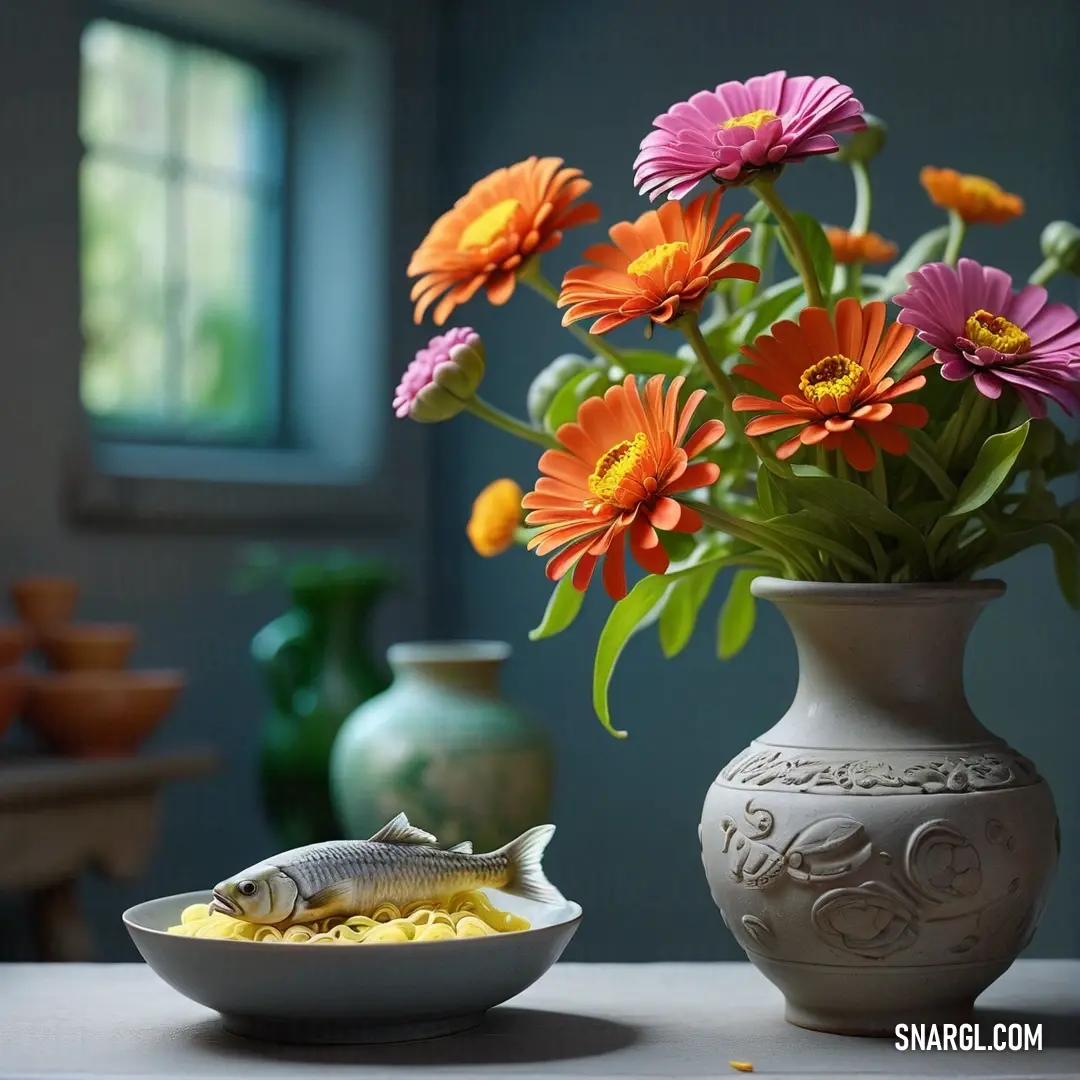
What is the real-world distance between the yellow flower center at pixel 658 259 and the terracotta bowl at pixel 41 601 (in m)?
1.41

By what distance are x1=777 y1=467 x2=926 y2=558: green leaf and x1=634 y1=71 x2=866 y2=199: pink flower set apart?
15 centimetres

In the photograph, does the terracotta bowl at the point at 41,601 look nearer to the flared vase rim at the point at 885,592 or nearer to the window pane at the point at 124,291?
the window pane at the point at 124,291

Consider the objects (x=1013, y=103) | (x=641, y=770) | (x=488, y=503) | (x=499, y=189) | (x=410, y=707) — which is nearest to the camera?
(x=499, y=189)

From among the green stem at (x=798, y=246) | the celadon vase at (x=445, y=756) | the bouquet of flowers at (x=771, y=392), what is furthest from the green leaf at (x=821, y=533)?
the celadon vase at (x=445, y=756)

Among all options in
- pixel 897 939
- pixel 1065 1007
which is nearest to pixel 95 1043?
pixel 897 939

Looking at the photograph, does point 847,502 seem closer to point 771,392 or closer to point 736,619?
point 771,392

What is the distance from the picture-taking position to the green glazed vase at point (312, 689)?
213cm

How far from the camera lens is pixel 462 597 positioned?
2.79 meters

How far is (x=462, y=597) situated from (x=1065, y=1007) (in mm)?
1999

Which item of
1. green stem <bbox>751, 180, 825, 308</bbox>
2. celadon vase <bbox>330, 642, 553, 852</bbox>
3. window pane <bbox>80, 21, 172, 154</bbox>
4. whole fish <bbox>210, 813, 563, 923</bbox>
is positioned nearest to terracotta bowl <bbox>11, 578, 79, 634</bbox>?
celadon vase <bbox>330, 642, 553, 852</bbox>

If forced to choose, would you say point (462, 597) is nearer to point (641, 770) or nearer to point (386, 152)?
point (641, 770)

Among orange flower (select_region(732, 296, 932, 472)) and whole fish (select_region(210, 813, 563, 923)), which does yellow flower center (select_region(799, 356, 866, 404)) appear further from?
whole fish (select_region(210, 813, 563, 923))

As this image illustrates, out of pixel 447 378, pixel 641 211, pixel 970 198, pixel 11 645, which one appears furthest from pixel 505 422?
pixel 641 211

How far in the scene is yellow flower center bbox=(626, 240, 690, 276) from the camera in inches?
29.8
